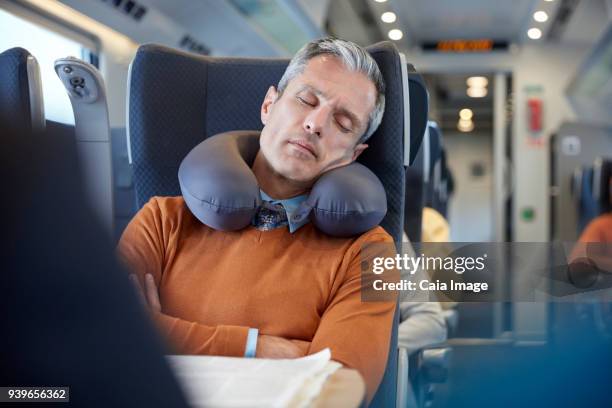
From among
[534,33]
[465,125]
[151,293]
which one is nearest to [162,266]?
[151,293]

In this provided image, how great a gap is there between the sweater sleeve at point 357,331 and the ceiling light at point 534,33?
9.53m

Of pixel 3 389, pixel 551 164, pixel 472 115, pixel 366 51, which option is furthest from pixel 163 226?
pixel 472 115

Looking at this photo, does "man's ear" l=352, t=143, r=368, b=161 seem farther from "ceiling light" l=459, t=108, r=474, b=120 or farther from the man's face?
"ceiling light" l=459, t=108, r=474, b=120

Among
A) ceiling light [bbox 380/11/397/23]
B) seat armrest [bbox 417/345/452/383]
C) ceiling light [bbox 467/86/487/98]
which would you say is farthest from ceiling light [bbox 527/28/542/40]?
seat armrest [bbox 417/345/452/383]

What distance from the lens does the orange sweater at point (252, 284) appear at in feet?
4.67

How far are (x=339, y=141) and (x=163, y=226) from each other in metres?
0.44

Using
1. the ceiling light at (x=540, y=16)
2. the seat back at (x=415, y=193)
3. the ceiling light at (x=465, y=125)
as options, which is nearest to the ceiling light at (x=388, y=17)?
the ceiling light at (x=540, y=16)

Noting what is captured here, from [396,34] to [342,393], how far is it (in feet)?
33.1

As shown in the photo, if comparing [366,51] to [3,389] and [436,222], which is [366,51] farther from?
[436,222]

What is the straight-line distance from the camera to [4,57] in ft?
6.31

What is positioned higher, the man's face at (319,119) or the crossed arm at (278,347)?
the man's face at (319,119)

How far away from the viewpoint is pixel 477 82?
46.8 feet

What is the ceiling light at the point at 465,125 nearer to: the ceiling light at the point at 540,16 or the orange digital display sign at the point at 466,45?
the orange digital display sign at the point at 466,45

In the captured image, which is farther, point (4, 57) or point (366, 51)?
point (4, 57)
